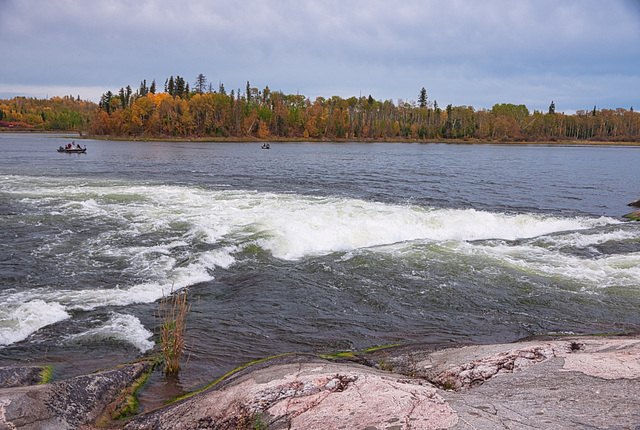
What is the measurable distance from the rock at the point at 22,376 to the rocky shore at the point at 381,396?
0.04 feet

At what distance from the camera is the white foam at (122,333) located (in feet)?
24.5

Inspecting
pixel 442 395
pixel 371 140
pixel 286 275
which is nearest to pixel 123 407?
pixel 442 395

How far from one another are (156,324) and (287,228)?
7425 millimetres

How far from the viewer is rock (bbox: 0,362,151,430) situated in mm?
4379

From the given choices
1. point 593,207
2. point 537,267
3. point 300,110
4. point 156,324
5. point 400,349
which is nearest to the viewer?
point 400,349

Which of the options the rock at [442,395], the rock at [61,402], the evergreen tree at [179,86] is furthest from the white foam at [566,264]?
the evergreen tree at [179,86]

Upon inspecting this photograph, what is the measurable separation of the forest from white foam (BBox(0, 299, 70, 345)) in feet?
406

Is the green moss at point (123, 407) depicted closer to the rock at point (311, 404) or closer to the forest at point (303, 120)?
the rock at point (311, 404)

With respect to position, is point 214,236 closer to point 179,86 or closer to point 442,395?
point 442,395

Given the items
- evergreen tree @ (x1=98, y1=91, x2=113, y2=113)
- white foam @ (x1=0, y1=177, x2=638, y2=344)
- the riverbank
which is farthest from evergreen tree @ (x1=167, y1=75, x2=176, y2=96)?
white foam @ (x1=0, y1=177, x2=638, y2=344)

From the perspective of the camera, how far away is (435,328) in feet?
27.8

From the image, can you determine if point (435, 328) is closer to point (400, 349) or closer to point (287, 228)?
point (400, 349)

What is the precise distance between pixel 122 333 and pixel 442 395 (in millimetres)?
5666

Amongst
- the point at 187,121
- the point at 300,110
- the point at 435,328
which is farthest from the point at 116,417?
the point at 300,110
